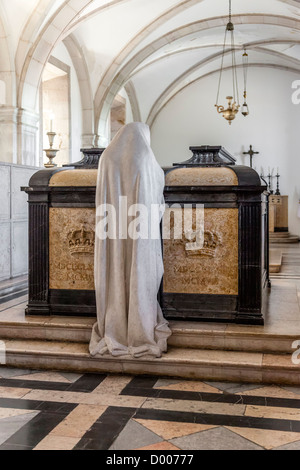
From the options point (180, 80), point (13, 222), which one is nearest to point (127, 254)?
point (13, 222)

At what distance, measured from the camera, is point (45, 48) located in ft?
33.4

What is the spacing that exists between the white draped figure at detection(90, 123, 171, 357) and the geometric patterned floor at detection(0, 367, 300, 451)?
293 millimetres

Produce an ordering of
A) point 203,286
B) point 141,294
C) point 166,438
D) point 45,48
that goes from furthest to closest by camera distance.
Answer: point 45,48 → point 203,286 → point 141,294 → point 166,438

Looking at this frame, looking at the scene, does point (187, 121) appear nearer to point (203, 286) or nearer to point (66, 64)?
point (66, 64)

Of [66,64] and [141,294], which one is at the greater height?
[66,64]

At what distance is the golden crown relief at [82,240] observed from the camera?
4438 mm

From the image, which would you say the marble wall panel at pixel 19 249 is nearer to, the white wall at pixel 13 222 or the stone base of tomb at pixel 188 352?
the white wall at pixel 13 222

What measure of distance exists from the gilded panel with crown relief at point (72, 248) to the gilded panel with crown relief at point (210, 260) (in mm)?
660

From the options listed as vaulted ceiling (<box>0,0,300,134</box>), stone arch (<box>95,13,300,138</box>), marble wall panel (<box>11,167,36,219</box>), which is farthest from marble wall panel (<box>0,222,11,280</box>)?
stone arch (<box>95,13,300,138</box>)

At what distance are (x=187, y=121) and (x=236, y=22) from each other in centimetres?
573

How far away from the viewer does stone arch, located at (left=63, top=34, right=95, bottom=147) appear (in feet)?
43.5

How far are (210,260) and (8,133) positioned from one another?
705 cm
